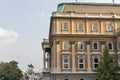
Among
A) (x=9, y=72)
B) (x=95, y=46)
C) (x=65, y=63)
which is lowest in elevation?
(x=9, y=72)

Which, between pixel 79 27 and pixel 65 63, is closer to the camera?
pixel 65 63

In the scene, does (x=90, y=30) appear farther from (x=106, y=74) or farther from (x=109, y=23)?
(x=106, y=74)

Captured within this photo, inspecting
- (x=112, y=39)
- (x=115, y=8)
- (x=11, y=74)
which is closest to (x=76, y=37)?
(x=112, y=39)

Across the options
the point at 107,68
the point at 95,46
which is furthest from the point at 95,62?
the point at 107,68

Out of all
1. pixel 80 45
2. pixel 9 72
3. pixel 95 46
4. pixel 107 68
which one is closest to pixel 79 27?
pixel 80 45

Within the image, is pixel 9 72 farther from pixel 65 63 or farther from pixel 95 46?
pixel 95 46

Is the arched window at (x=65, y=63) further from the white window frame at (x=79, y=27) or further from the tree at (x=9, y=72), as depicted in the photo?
the tree at (x=9, y=72)

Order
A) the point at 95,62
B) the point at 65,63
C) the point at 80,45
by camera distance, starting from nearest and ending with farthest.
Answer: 1. the point at 65,63
2. the point at 95,62
3. the point at 80,45

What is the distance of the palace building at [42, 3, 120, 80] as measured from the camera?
63.2 meters

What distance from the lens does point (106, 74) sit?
2261 inches

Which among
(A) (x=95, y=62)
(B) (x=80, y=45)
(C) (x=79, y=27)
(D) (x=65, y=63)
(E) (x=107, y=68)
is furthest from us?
(C) (x=79, y=27)

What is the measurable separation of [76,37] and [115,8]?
11357 millimetres

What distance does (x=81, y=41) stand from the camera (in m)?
64.6

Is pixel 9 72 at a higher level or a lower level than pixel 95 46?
lower
